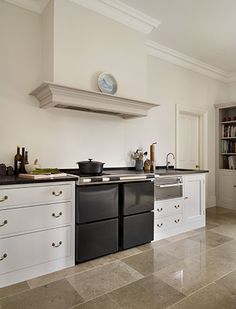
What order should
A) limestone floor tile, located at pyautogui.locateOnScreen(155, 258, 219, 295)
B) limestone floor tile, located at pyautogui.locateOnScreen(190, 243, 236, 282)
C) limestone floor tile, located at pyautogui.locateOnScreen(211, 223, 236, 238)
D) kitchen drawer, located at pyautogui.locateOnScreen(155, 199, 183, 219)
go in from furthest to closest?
limestone floor tile, located at pyautogui.locateOnScreen(211, 223, 236, 238), kitchen drawer, located at pyautogui.locateOnScreen(155, 199, 183, 219), limestone floor tile, located at pyautogui.locateOnScreen(190, 243, 236, 282), limestone floor tile, located at pyautogui.locateOnScreen(155, 258, 219, 295)

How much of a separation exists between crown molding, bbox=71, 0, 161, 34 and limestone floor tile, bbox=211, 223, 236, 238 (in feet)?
10.1

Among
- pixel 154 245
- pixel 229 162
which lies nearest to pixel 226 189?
pixel 229 162

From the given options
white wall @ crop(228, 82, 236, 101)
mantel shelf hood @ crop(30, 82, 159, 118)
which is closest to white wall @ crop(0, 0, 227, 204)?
mantel shelf hood @ crop(30, 82, 159, 118)

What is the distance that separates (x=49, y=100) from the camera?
2459 millimetres

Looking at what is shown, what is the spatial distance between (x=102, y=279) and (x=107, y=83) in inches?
84.7

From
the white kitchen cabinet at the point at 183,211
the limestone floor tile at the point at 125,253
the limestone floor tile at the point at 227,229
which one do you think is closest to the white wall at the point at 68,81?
the white kitchen cabinet at the point at 183,211

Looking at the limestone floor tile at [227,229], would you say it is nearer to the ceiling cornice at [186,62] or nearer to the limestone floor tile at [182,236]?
the limestone floor tile at [182,236]

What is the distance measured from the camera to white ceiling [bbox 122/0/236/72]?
2.80 metres

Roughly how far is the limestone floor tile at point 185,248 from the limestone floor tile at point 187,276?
0.68ft

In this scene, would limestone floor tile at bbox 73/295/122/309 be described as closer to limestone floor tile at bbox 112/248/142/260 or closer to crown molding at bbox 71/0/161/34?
limestone floor tile at bbox 112/248/142/260

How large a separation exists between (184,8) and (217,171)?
3312mm

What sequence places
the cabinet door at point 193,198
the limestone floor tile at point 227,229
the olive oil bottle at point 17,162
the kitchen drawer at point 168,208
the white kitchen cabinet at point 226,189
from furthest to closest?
the white kitchen cabinet at point 226,189 → the cabinet door at point 193,198 → the limestone floor tile at point 227,229 → the kitchen drawer at point 168,208 → the olive oil bottle at point 17,162

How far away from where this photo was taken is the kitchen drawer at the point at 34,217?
1.94 metres

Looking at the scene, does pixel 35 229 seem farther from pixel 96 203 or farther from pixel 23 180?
pixel 96 203
